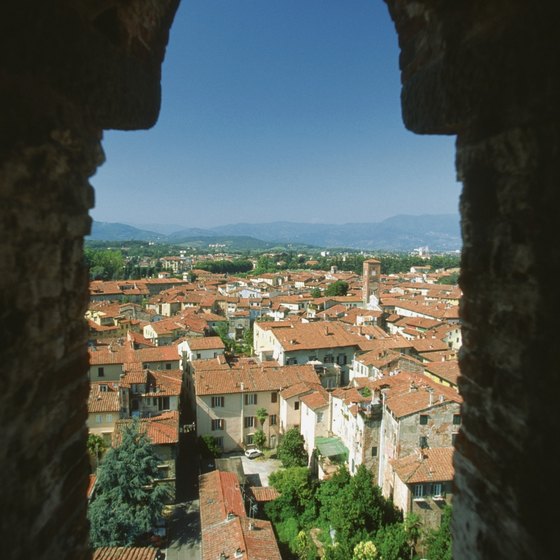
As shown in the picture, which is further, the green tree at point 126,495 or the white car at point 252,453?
the white car at point 252,453

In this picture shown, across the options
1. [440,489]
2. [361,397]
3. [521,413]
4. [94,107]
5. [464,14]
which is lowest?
[440,489]

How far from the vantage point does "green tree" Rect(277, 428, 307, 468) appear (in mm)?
23578

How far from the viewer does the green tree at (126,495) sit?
680 inches

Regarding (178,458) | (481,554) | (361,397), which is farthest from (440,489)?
(481,554)

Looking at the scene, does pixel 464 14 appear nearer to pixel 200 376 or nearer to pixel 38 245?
pixel 38 245

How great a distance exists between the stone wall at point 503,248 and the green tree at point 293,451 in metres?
22.1

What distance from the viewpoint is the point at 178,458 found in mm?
24297

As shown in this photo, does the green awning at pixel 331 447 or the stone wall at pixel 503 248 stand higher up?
the stone wall at pixel 503 248

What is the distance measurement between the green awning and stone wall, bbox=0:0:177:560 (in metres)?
20.3

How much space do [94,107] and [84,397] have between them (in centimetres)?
177

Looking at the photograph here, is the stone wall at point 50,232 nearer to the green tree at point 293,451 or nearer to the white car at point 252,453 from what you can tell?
the green tree at point 293,451

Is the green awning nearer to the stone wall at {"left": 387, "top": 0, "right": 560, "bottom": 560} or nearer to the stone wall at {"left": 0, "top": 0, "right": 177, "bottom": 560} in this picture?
the stone wall at {"left": 387, "top": 0, "right": 560, "bottom": 560}

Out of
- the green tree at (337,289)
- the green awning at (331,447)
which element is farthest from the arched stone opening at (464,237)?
the green tree at (337,289)

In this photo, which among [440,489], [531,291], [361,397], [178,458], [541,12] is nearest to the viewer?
[541,12]
